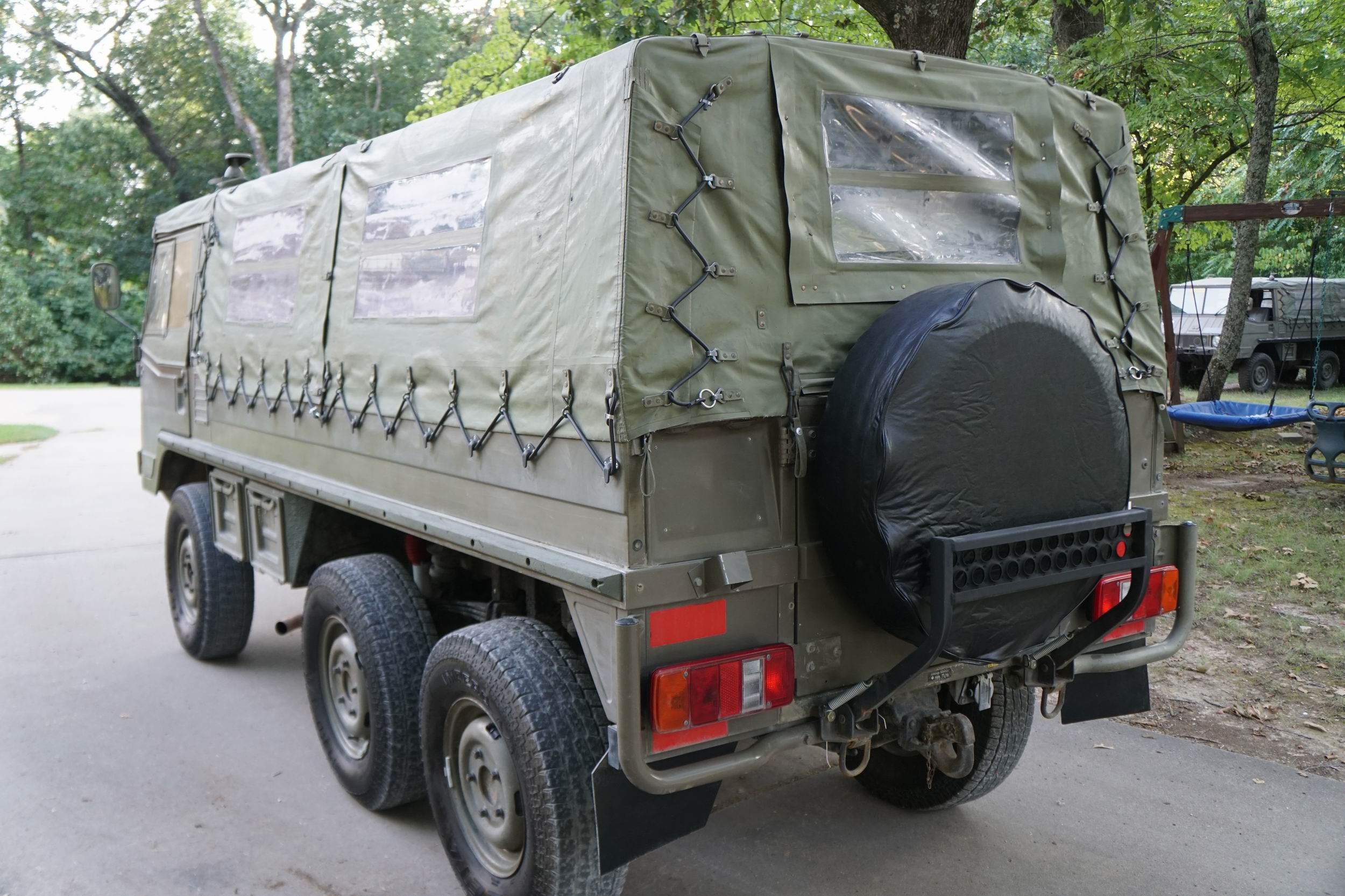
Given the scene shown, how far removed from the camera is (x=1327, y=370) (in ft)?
66.1

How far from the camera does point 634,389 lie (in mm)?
2871

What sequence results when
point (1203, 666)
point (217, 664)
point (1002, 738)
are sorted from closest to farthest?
point (1002, 738)
point (1203, 666)
point (217, 664)

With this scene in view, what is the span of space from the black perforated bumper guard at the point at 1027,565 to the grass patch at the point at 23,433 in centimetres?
1715

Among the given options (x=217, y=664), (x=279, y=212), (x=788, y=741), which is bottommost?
(x=217, y=664)

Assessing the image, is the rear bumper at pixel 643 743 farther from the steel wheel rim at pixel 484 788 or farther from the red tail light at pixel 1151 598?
the steel wheel rim at pixel 484 788

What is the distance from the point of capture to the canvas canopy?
9.70 ft

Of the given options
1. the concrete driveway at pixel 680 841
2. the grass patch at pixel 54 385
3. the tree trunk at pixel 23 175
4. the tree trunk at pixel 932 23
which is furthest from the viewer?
the tree trunk at pixel 23 175

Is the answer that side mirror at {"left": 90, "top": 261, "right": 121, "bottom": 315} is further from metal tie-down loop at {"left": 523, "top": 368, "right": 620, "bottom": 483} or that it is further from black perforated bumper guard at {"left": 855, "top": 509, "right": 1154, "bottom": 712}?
black perforated bumper guard at {"left": 855, "top": 509, "right": 1154, "bottom": 712}

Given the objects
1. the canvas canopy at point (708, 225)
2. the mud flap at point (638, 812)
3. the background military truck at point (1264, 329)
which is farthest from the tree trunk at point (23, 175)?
the mud flap at point (638, 812)

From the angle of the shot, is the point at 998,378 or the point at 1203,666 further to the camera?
the point at 1203,666

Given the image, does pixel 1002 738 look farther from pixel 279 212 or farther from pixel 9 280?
pixel 9 280

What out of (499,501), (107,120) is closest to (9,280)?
(107,120)

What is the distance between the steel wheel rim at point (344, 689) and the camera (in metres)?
4.34

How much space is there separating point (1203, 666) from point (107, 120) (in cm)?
3262
